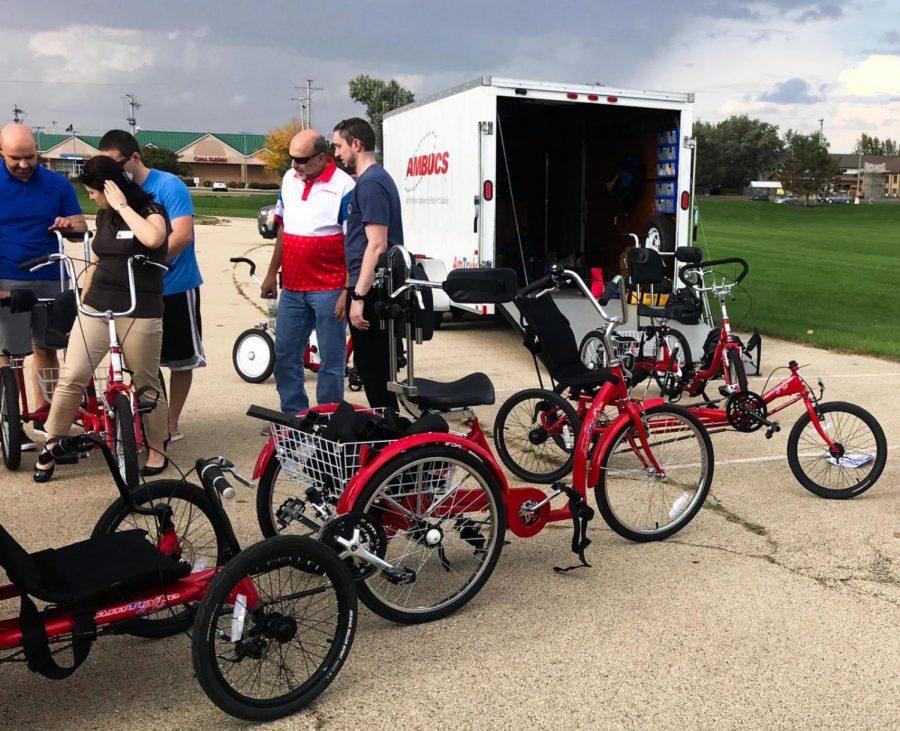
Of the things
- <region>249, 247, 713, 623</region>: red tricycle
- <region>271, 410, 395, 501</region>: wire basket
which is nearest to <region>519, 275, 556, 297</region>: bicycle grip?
<region>249, 247, 713, 623</region>: red tricycle

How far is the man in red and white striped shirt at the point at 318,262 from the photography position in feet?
18.3

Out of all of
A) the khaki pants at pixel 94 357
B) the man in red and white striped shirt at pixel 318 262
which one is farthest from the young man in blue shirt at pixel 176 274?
the man in red and white striped shirt at pixel 318 262

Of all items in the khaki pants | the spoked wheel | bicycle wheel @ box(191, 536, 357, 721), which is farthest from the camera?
the spoked wheel

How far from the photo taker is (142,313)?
5.27m

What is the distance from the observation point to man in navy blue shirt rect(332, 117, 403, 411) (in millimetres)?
5309

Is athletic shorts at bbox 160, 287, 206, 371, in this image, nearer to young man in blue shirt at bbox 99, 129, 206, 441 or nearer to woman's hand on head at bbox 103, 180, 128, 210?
young man in blue shirt at bbox 99, 129, 206, 441

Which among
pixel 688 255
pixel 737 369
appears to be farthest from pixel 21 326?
pixel 688 255

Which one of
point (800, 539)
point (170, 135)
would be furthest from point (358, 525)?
point (170, 135)

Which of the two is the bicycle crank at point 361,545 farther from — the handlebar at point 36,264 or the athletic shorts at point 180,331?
the athletic shorts at point 180,331

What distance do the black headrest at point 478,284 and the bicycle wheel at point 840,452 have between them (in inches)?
101

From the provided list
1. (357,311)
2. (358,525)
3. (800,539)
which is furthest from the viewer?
(357,311)

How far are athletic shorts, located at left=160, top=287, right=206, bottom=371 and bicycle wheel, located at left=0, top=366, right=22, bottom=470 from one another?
0.91m

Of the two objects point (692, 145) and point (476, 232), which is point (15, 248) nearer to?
point (476, 232)

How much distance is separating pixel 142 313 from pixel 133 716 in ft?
9.12
